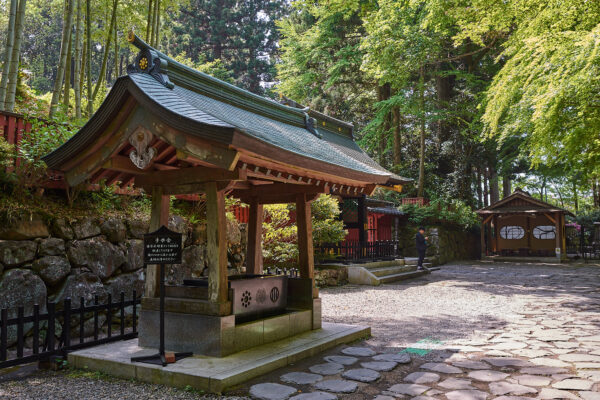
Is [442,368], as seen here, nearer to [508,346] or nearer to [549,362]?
[549,362]

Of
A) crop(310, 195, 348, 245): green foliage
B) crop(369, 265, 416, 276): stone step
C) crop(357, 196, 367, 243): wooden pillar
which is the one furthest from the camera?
crop(357, 196, 367, 243): wooden pillar

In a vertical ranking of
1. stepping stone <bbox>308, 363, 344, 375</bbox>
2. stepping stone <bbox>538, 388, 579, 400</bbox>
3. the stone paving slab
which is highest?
the stone paving slab

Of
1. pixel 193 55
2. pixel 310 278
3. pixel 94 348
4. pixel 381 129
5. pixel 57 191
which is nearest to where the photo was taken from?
pixel 94 348

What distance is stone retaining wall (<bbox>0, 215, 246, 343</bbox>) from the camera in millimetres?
5855

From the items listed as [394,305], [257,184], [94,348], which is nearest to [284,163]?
[257,184]

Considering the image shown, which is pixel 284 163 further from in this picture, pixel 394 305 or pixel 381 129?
pixel 381 129

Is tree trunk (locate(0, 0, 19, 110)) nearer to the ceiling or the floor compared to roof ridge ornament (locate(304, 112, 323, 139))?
nearer to the ceiling

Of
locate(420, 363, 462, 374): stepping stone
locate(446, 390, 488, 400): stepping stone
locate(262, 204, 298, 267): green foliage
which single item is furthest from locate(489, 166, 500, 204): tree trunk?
locate(446, 390, 488, 400): stepping stone

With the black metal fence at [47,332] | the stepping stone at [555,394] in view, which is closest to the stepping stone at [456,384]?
the stepping stone at [555,394]

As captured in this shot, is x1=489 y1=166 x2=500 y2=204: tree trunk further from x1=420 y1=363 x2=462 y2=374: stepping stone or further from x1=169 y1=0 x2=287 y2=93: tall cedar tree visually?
x1=420 y1=363 x2=462 y2=374: stepping stone

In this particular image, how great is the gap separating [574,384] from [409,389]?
1652mm

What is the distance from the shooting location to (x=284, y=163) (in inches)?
191

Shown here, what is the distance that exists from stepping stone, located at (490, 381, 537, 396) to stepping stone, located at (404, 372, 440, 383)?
0.57 meters

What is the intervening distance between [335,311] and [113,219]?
4.97m
